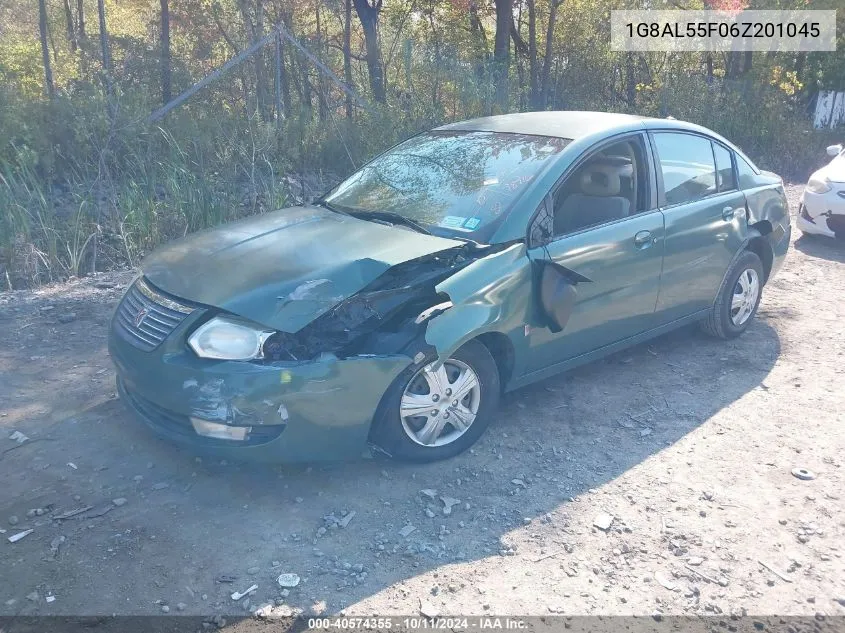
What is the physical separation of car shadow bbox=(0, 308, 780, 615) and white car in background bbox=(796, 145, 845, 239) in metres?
4.65

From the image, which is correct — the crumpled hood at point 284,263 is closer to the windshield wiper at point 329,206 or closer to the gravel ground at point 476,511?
the windshield wiper at point 329,206

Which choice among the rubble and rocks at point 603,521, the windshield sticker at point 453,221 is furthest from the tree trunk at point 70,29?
the rubble and rocks at point 603,521

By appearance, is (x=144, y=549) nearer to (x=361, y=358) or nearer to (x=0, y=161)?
(x=361, y=358)

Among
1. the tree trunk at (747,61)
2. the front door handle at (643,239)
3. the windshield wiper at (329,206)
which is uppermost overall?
the tree trunk at (747,61)

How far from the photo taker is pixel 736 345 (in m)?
5.90

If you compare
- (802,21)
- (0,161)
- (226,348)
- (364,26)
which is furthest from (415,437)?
(802,21)

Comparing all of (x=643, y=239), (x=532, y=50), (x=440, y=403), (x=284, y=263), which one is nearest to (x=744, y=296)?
(x=643, y=239)

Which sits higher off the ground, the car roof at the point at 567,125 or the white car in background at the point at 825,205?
the car roof at the point at 567,125

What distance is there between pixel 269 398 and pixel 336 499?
64 cm

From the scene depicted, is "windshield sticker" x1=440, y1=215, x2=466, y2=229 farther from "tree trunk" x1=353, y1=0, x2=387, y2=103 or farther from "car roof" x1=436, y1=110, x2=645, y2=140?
"tree trunk" x1=353, y1=0, x2=387, y2=103

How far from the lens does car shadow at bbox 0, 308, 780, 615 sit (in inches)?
127

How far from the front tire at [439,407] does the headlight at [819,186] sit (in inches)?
257

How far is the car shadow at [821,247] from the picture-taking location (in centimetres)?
858

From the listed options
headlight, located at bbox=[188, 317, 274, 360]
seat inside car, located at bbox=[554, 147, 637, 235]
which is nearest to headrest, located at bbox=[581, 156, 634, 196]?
seat inside car, located at bbox=[554, 147, 637, 235]
